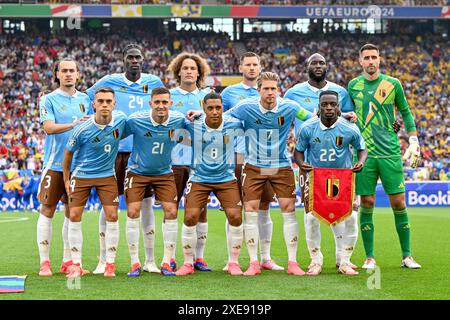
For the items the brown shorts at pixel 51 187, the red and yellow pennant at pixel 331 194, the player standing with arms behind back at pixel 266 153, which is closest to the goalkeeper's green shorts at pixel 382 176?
the red and yellow pennant at pixel 331 194

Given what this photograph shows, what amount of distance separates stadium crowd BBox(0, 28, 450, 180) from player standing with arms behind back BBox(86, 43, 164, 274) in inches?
998

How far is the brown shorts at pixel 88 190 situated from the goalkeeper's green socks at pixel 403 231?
337cm

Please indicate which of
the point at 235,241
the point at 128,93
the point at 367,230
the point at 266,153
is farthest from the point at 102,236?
the point at 367,230

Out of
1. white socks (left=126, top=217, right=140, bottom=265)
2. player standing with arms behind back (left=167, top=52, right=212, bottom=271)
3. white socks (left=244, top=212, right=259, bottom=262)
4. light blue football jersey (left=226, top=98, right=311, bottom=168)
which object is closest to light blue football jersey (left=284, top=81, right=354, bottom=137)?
light blue football jersey (left=226, top=98, right=311, bottom=168)

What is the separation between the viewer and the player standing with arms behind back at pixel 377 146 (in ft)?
31.3

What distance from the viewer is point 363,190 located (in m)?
9.55

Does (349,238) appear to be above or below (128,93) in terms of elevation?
below

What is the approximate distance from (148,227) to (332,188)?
2193 mm

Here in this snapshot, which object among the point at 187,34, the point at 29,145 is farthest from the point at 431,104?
the point at 29,145

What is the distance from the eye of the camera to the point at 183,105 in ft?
32.0

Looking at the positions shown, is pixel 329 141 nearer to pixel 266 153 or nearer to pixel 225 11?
pixel 266 153

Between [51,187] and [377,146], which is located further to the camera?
[377,146]

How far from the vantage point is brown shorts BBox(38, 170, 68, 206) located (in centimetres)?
933
